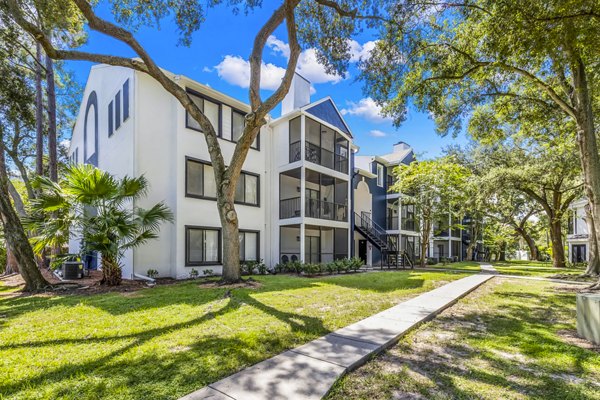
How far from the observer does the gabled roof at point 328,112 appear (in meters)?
17.5

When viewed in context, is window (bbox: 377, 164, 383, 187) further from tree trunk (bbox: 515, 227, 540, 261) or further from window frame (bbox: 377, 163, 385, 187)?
tree trunk (bbox: 515, 227, 540, 261)

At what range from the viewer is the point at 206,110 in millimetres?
13797

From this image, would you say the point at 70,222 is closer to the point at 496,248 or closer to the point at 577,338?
the point at 577,338

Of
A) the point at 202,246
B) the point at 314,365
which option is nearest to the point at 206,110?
the point at 202,246

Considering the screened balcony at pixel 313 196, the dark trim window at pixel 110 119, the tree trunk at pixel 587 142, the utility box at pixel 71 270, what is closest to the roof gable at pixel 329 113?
the screened balcony at pixel 313 196

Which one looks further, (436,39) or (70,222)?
(436,39)

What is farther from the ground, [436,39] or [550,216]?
[436,39]

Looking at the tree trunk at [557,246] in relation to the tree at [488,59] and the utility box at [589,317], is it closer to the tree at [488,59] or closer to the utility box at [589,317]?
the tree at [488,59]

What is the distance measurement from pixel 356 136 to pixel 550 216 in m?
15.0

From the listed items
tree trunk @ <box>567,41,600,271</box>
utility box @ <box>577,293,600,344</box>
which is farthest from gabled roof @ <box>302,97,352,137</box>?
utility box @ <box>577,293,600,344</box>

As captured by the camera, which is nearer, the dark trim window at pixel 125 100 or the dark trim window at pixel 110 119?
the dark trim window at pixel 125 100

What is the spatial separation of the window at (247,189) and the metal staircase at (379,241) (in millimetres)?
8053

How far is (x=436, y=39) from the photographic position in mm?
10406

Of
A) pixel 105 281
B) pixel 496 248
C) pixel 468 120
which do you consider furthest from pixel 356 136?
pixel 496 248
